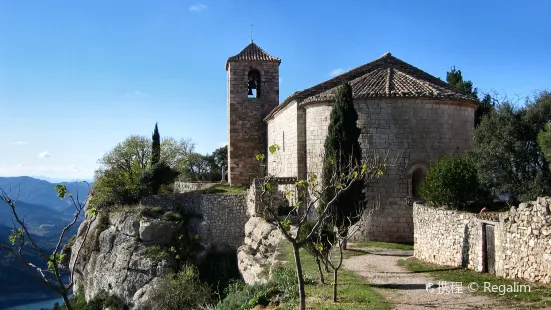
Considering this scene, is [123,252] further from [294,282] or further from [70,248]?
[294,282]

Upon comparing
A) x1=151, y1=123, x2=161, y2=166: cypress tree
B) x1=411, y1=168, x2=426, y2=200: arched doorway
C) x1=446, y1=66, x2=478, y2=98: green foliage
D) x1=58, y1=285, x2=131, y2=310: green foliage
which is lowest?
x1=58, y1=285, x2=131, y2=310: green foliage

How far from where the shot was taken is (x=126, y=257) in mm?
24828

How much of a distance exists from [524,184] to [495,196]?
125cm

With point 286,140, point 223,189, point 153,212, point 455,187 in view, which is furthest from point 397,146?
point 223,189

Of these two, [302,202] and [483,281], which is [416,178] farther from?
[302,202]

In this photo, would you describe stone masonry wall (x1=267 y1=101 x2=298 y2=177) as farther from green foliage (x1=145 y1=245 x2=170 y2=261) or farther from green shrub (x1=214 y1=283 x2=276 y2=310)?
green shrub (x1=214 y1=283 x2=276 y2=310)

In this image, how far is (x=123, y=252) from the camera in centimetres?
2520

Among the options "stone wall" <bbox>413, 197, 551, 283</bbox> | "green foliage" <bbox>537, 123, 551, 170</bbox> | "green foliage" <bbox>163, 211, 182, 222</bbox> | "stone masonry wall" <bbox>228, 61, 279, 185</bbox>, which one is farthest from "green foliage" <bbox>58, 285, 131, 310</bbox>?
"green foliage" <bbox>537, 123, 551, 170</bbox>

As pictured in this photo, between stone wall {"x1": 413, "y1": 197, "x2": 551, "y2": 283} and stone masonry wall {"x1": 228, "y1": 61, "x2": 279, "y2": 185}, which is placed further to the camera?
stone masonry wall {"x1": 228, "y1": 61, "x2": 279, "y2": 185}

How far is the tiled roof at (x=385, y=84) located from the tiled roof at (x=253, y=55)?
375 inches

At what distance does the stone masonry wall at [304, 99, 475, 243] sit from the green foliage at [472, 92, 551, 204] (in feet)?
12.5

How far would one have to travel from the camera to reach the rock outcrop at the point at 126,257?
2369cm

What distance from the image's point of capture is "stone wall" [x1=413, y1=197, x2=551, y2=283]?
396 inches

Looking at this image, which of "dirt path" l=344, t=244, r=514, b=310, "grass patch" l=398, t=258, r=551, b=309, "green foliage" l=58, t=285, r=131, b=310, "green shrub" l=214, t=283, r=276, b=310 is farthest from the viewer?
"green foliage" l=58, t=285, r=131, b=310
